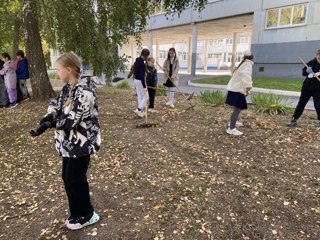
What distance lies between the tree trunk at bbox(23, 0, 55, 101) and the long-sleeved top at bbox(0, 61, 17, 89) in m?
0.59

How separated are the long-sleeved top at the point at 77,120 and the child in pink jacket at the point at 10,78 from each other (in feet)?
22.6

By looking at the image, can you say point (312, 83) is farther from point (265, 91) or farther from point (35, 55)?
point (265, 91)

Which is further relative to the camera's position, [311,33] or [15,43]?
[311,33]

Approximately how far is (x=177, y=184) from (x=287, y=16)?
16847mm

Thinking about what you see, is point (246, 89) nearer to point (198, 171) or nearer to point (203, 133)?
point (203, 133)

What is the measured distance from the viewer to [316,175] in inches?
160

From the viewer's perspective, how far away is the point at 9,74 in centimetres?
863

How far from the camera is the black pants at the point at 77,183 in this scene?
8.63 ft

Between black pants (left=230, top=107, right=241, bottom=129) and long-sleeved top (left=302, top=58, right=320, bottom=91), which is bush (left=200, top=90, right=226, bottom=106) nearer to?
long-sleeved top (left=302, top=58, right=320, bottom=91)

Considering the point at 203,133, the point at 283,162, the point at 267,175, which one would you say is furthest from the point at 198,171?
the point at 203,133

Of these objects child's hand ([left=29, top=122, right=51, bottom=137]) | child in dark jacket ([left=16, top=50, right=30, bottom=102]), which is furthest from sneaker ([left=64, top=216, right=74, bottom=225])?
child in dark jacket ([left=16, top=50, right=30, bottom=102])

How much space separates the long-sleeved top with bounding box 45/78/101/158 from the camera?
2473mm

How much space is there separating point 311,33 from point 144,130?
1422cm

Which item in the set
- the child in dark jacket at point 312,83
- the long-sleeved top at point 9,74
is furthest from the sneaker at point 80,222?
the long-sleeved top at point 9,74
